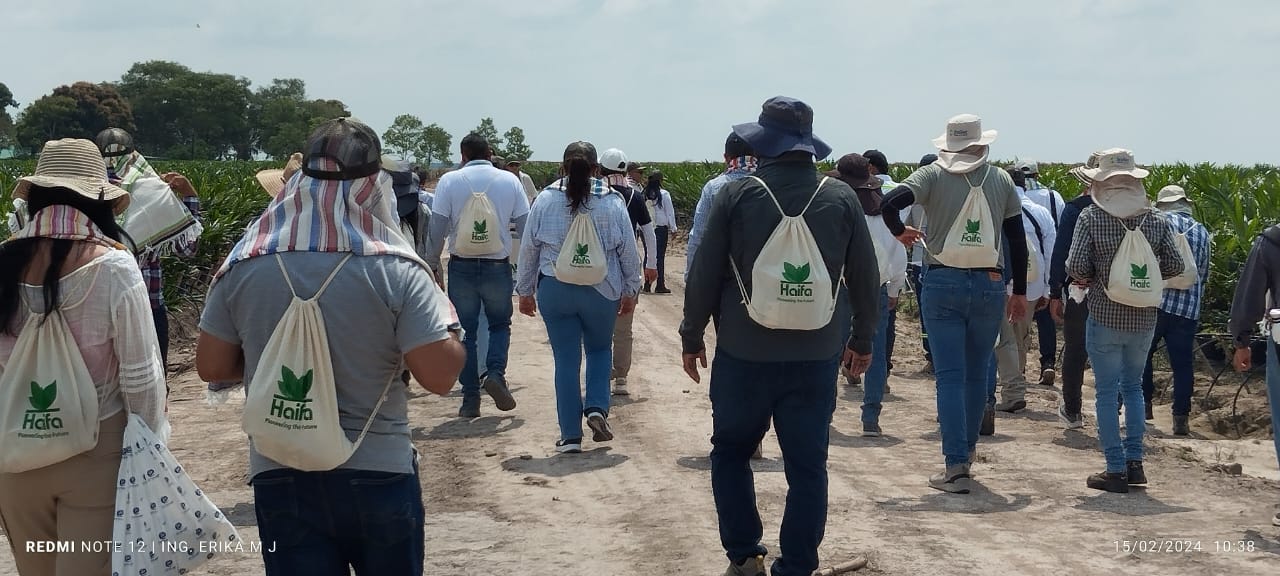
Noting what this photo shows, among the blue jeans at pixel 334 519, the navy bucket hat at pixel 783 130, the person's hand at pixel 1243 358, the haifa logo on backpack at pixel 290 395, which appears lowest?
the blue jeans at pixel 334 519

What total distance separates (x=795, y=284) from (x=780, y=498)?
91.8 inches

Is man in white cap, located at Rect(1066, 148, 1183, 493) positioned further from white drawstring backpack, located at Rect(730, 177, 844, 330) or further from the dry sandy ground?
white drawstring backpack, located at Rect(730, 177, 844, 330)

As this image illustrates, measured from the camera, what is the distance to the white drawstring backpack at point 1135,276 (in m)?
6.97

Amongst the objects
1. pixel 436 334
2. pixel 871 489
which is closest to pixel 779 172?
pixel 436 334

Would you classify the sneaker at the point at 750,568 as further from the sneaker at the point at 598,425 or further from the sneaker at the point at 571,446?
the sneaker at the point at 598,425

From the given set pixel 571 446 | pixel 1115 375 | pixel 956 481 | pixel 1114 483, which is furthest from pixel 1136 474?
pixel 571 446

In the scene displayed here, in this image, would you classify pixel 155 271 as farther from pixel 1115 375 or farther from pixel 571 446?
pixel 1115 375

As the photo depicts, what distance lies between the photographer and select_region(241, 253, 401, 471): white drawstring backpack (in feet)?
11.1

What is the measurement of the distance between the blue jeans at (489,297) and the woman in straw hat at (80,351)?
5199 mm

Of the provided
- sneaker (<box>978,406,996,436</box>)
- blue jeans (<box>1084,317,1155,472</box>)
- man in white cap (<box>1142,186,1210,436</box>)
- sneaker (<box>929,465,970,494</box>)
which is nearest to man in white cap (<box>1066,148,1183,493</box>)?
blue jeans (<box>1084,317,1155,472</box>)

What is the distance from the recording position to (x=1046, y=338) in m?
11.9

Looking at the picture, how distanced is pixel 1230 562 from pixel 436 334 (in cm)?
425

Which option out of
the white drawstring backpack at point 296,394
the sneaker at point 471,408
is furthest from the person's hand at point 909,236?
the white drawstring backpack at point 296,394

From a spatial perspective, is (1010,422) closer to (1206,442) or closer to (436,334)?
(1206,442)
